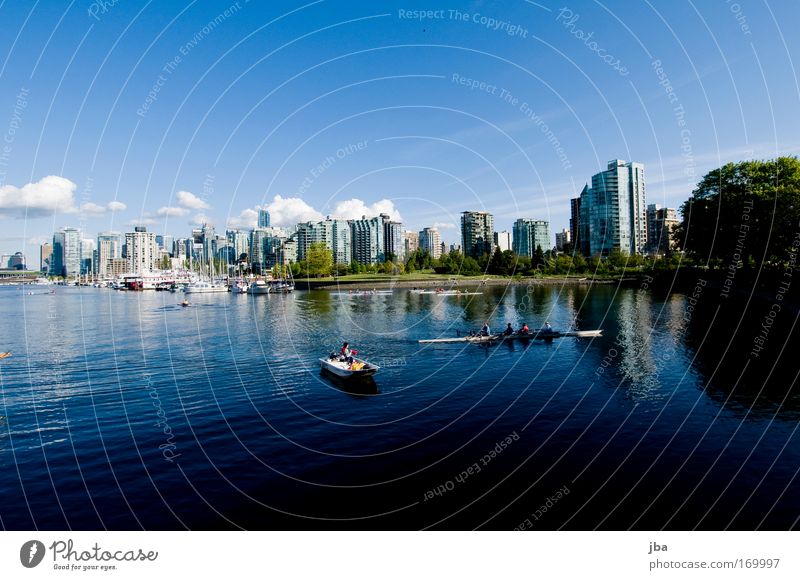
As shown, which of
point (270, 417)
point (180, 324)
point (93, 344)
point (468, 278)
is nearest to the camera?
point (270, 417)

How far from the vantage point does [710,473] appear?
764 inches

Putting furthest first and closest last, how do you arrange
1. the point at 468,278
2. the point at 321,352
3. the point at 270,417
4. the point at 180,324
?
the point at 468,278, the point at 180,324, the point at 321,352, the point at 270,417

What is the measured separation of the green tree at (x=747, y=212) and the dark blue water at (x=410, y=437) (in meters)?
35.4

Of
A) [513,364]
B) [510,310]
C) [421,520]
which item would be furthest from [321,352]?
[510,310]

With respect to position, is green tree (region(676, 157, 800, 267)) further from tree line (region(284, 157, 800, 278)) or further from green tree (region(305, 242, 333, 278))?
green tree (region(305, 242, 333, 278))

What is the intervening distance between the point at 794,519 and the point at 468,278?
6846 inches

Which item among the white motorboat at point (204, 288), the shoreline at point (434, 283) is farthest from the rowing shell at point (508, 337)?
the white motorboat at point (204, 288)

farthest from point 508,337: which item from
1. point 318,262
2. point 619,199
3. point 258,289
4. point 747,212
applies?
point 619,199

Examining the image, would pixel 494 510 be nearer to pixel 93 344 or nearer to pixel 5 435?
pixel 5 435

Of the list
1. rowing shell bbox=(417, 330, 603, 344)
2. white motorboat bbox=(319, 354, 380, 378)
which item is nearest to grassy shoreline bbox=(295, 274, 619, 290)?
rowing shell bbox=(417, 330, 603, 344)

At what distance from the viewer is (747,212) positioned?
73.8 m

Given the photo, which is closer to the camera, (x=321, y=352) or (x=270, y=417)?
(x=270, y=417)

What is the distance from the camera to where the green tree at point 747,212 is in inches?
2891

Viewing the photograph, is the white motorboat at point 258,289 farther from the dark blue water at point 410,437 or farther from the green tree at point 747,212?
the green tree at point 747,212
